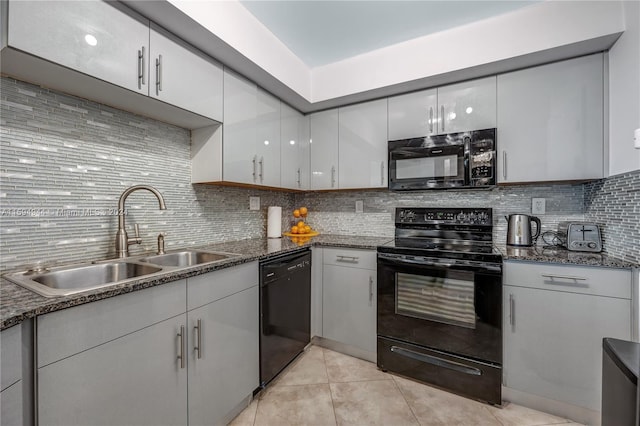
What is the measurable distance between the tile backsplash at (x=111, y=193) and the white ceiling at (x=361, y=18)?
39.0 inches

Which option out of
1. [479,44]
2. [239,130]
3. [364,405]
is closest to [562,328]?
[364,405]

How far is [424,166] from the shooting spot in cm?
215

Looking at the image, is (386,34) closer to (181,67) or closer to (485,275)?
(181,67)

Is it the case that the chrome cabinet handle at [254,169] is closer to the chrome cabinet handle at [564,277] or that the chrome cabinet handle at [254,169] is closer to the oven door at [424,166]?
the oven door at [424,166]

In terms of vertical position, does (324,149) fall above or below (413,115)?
below

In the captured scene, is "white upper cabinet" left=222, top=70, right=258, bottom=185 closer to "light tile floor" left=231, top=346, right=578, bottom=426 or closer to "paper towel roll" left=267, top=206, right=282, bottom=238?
"paper towel roll" left=267, top=206, right=282, bottom=238

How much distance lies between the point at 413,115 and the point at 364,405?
2.09m

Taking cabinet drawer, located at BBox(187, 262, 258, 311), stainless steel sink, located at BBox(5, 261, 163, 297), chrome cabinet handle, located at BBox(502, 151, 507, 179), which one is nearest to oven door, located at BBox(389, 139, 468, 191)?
chrome cabinet handle, located at BBox(502, 151, 507, 179)

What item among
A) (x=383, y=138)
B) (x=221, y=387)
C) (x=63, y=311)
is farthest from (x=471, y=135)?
(x=63, y=311)

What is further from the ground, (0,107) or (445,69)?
(445,69)

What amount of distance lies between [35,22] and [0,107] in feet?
1.42

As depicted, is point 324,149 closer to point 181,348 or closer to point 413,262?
point 413,262

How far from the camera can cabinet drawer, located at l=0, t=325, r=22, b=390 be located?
2.33 feet

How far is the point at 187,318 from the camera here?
4.08 ft
